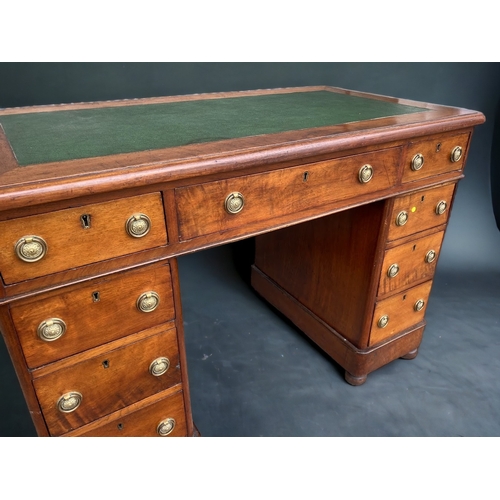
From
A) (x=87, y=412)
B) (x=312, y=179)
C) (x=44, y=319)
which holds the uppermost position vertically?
(x=312, y=179)

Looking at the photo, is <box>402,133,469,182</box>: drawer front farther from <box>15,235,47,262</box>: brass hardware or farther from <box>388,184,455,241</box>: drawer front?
<box>15,235,47,262</box>: brass hardware

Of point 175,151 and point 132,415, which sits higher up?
point 175,151

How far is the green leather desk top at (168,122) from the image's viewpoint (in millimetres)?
1009

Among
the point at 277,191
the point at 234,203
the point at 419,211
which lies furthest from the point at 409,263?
the point at 234,203

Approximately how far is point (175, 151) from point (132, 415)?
0.71 m

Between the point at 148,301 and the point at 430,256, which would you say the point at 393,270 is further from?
the point at 148,301

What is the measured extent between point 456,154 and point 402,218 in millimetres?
275

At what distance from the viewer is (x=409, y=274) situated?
5.36 feet

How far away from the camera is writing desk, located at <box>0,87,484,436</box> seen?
866 millimetres

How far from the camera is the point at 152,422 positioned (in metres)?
1.23

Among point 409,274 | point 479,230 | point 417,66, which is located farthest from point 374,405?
point 417,66

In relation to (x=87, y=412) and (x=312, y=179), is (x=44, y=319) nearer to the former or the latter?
(x=87, y=412)

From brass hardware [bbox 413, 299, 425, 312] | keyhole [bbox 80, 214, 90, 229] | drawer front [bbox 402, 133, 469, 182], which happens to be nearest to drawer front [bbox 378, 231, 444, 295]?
brass hardware [bbox 413, 299, 425, 312]

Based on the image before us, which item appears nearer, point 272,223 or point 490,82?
point 272,223
